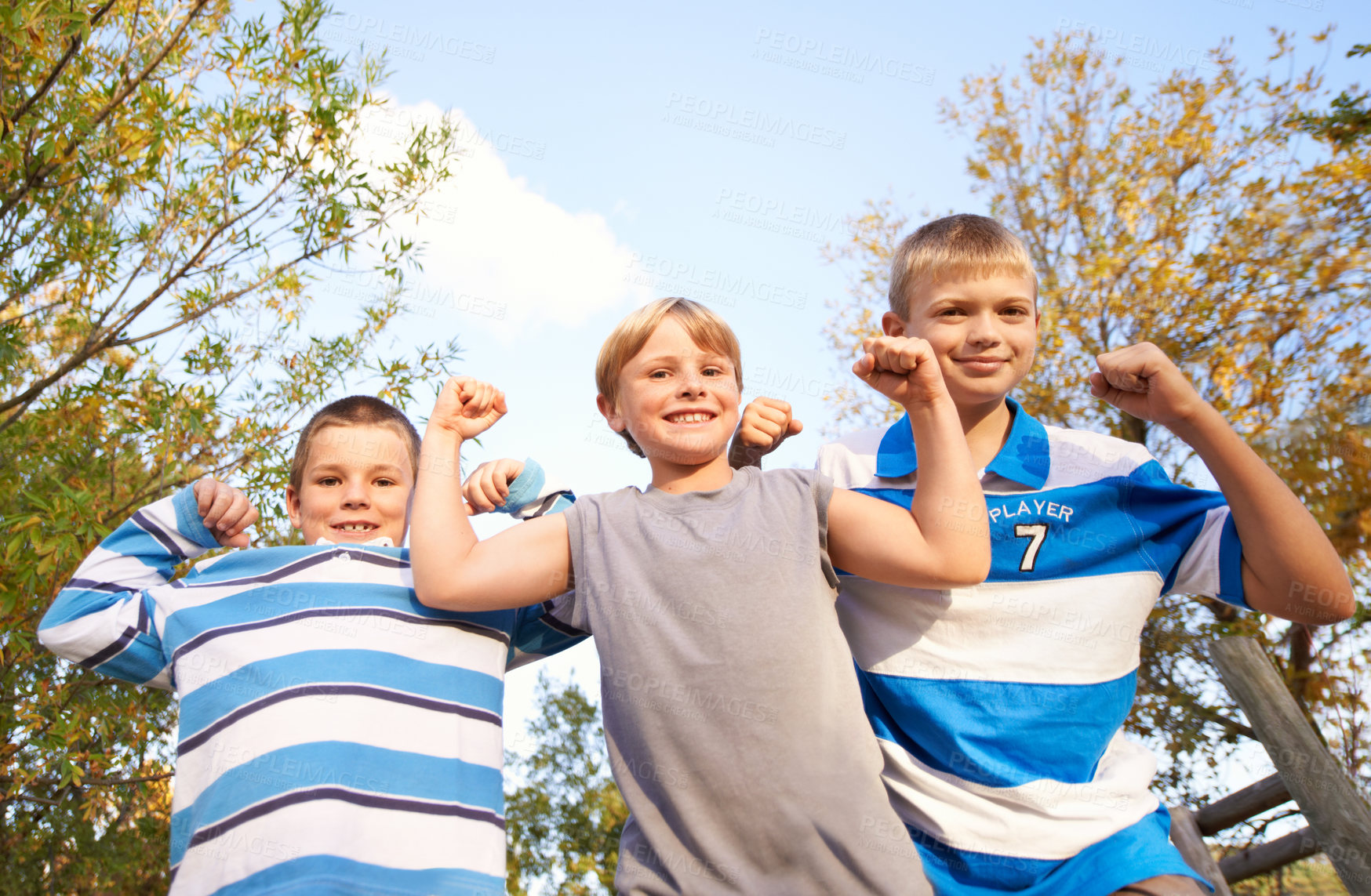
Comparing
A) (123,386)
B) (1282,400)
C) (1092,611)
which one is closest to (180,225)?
(123,386)

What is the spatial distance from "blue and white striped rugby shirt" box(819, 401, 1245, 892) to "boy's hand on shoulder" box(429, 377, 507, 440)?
2.89ft

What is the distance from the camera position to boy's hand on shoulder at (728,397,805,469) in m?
2.14

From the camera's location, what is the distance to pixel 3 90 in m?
3.59

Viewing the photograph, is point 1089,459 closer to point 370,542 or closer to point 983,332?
point 983,332

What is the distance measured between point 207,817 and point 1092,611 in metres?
1.84

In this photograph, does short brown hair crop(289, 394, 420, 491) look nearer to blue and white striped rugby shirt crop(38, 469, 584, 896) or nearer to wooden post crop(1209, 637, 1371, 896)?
blue and white striped rugby shirt crop(38, 469, 584, 896)

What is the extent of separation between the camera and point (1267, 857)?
20.2 feet

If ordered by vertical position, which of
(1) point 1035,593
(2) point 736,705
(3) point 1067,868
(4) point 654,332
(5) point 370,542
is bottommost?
(3) point 1067,868

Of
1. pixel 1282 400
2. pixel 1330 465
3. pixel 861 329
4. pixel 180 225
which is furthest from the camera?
pixel 861 329

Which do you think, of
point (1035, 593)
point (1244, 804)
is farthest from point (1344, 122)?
point (1035, 593)

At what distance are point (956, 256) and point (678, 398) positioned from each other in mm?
744

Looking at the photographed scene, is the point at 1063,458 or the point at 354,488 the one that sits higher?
the point at 354,488

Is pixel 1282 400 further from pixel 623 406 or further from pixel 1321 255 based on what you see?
pixel 623 406

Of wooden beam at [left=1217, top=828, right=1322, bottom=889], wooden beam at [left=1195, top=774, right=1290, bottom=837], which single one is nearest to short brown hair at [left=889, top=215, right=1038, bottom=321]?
wooden beam at [left=1195, top=774, right=1290, bottom=837]
